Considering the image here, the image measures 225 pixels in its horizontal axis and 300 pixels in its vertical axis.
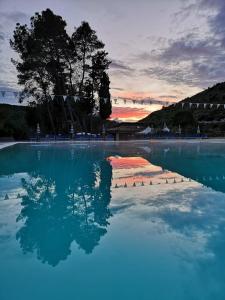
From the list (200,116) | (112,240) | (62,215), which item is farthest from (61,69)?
(200,116)

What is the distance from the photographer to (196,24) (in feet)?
56.8

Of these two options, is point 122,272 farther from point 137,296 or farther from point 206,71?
point 206,71

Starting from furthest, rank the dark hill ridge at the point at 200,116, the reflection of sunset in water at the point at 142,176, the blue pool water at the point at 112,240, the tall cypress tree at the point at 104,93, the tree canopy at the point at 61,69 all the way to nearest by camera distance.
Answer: the dark hill ridge at the point at 200,116, the tall cypress tree at the point at 104,93, the tree canopy at the point at 61,69, the reflection of sunset in water at the point at 142,176, the blue pool water at the point at 112,240

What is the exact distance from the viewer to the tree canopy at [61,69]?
2569cm

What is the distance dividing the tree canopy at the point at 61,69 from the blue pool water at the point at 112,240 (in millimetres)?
19210

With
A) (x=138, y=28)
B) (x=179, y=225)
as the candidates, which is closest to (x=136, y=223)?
(x=179, y=225)

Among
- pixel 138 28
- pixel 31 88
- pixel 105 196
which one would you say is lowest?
pixel 105 196

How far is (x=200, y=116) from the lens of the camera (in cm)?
5406

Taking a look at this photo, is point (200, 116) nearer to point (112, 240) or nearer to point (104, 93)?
point (104, 93)

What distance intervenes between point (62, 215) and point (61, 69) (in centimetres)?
2314

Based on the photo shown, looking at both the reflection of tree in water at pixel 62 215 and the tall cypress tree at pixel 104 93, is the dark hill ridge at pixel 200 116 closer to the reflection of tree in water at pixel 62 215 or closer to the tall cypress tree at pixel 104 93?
the tall cypress tree at pixel 104 93

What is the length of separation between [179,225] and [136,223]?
0.63 m

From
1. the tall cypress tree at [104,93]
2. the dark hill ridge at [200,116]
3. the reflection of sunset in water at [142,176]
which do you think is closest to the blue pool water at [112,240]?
the reflection of sunset in water at [142,176]

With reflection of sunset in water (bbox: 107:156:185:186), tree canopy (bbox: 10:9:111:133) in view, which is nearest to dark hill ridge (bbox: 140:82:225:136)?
tree canopy (bbox: 10:9:111:133)
